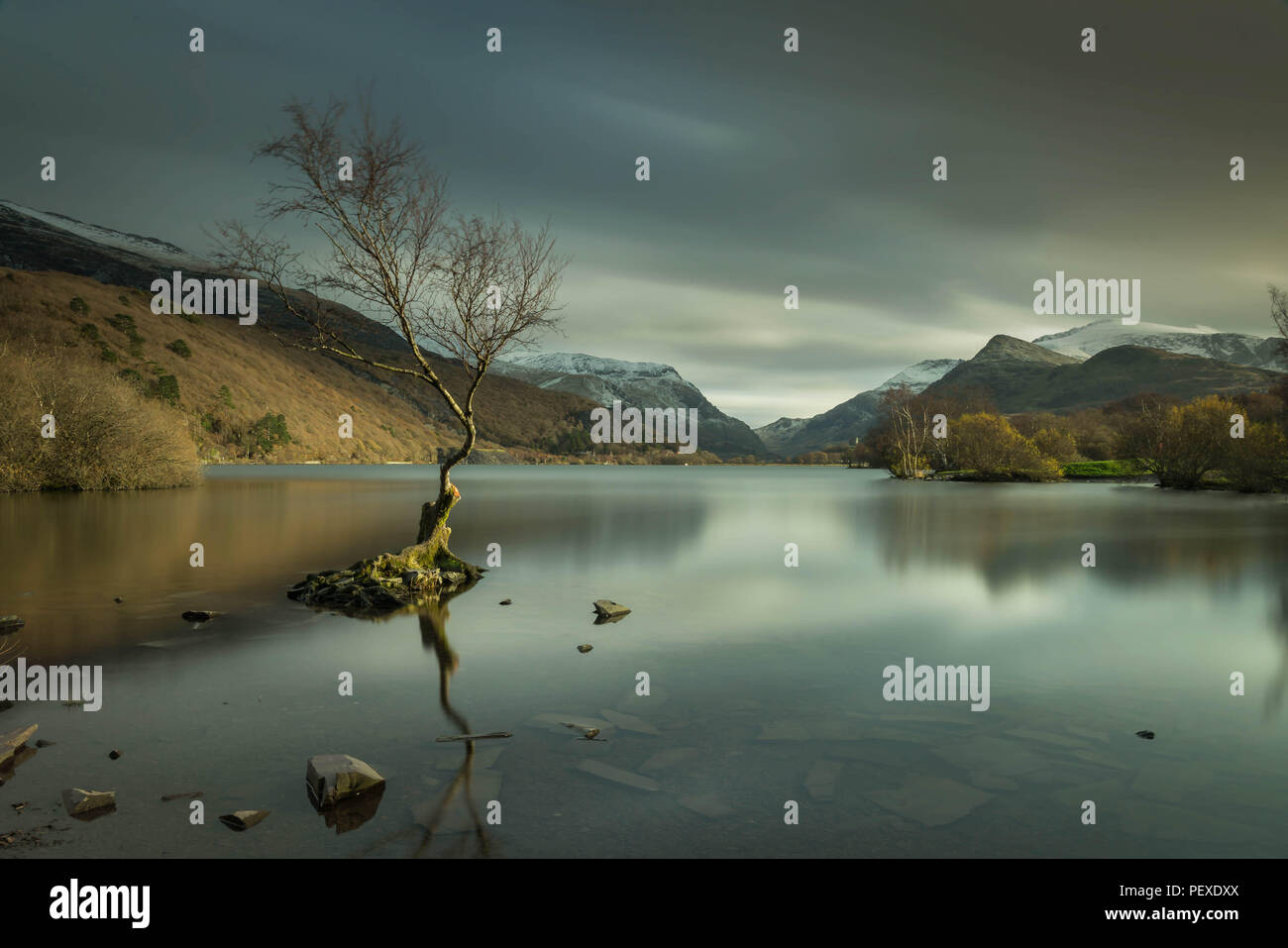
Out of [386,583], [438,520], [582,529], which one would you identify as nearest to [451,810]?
[386,583]

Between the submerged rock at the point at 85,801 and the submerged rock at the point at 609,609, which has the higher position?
the submerged rock at the point at 85,801

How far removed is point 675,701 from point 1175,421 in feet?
237

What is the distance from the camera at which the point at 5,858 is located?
4.84 meters

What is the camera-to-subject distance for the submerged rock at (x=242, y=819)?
5.39 metres

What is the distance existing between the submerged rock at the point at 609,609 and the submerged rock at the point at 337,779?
8.00 m

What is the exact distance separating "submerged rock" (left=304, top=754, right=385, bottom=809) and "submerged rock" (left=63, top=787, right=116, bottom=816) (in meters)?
1.39

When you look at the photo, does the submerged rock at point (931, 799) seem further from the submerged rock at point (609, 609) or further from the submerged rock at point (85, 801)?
the submerged rock at point (609, 609)

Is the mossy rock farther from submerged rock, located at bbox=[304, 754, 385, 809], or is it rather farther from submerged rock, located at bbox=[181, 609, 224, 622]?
submerged rock, located at bbox=[304, 754, 385, 809]

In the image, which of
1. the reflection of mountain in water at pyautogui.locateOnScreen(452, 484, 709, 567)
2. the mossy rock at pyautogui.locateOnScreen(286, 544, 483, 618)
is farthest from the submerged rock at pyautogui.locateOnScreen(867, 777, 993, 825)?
the reflection of mountain in water at pyautogui.locateOnScreen(452, 484, 709, 567)

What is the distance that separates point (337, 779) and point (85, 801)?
181 centimetres

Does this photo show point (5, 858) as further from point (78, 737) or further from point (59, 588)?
point (59, 588)

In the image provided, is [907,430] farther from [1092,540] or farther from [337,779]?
[337,779]

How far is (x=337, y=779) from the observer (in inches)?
232

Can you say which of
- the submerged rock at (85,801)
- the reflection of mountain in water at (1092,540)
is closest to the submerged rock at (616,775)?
the submerged rock at (85,801)
